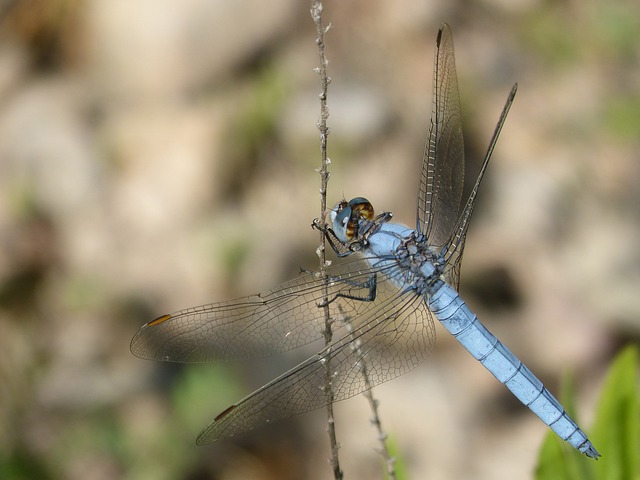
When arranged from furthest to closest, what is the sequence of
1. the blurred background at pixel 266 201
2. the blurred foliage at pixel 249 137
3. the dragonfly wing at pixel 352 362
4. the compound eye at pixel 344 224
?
the blurred foliage at pixel 249 137 → the blurred background at pixel 266 201 → the compound eye at pixel 344 224 → the dragonfly wing at pixel 352 362

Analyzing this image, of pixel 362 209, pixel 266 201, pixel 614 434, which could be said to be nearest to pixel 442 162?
pixel 362 209

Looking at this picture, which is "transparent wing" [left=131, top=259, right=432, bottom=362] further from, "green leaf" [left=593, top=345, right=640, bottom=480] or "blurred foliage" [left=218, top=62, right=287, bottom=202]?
"blurred foliage" [left=218, top=62, right=287, bottom=202]


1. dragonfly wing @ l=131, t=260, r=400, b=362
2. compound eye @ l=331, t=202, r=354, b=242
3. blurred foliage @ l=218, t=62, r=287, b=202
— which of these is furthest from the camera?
blurred foliage @ l=218, t=62, r=287, b=202

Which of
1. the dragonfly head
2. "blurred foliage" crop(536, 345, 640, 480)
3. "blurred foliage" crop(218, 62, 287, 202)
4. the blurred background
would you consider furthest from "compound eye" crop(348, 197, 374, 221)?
"blurred foliage" crop(218, 62, 287, 202)

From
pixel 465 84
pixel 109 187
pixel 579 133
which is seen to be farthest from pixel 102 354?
pixel 579 133

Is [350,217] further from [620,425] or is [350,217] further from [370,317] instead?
[620,425]

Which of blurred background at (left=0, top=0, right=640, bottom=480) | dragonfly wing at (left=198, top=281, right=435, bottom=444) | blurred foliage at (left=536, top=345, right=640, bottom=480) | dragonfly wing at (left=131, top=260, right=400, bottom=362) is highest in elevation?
blurred background at (left=0, top=0, right=640, bottom=480)

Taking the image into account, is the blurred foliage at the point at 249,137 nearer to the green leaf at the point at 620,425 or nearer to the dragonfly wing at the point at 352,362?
the dragonfly wing at the point at 352,362

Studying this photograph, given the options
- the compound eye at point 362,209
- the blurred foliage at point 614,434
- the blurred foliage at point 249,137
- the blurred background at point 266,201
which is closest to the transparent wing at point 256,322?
the compound eye at point 362,209
